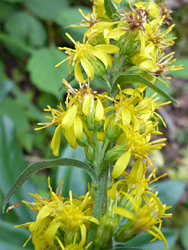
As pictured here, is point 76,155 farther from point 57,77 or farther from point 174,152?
point 174,152

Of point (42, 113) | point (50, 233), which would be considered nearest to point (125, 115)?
point (50, 233)

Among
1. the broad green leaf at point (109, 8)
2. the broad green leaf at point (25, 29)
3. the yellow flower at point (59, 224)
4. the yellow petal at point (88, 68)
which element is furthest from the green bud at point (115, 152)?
the broad green leaf at point (25, 29)

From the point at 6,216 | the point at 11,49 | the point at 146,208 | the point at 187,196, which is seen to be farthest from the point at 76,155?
the point at 11,49

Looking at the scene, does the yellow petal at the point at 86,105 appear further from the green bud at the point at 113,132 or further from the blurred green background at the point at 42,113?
the blurred green background at the point at 42,113

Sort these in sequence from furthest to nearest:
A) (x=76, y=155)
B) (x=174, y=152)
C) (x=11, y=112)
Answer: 1. (x=174, y=152)
2. (x=11, y=112)
3. (x=76, y=155)

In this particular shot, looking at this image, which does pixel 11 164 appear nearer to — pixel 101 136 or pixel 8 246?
pixel 8 246

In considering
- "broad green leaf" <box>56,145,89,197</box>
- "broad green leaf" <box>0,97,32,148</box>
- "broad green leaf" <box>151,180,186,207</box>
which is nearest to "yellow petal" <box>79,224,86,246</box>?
"broad green leaf" <box>56,145,89,197</box>

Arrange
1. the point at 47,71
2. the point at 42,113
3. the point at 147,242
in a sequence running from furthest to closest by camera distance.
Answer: the point at 42,113 → the point at 47,71 → the point at 147,242
